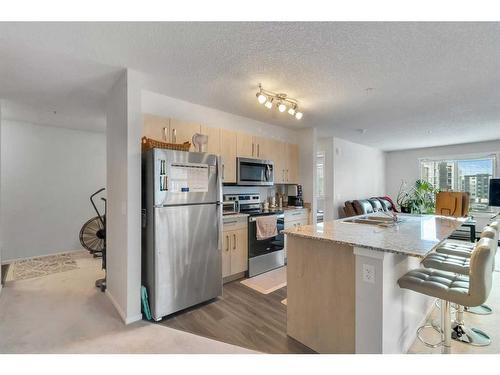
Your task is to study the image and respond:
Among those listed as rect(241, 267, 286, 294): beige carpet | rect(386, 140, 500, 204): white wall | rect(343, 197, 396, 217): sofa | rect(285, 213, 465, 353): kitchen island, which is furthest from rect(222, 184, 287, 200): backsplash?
rect(386, 140, 500, 204): white wall

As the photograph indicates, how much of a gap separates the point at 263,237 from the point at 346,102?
7.04ft

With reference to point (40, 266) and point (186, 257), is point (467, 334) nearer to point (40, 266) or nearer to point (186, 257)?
point (186, 257)

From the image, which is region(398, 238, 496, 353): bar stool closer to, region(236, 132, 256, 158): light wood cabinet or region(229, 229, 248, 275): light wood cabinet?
region(229, 229, 248, 275): light wood cabinet

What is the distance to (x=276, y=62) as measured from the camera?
213 centimetres

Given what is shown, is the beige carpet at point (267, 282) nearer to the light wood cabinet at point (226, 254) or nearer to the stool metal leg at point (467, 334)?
the light wood cabinet at point (226, 254)

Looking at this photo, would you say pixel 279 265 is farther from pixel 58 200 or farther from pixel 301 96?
pixel 58 200

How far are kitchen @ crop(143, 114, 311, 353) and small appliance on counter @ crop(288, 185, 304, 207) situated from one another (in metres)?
0.15

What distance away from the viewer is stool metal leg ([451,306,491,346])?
199 cm

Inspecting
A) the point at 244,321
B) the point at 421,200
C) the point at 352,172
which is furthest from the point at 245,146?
the point at 421,200

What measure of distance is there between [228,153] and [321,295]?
2.27m

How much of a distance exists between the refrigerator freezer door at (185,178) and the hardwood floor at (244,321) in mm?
1131

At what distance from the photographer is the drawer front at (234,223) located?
10.3 feet

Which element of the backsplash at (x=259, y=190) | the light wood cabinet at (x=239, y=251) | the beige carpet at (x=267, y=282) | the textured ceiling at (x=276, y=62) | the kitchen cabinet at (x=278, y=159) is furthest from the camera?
the kitchen cabinet at (x=278, y=159)

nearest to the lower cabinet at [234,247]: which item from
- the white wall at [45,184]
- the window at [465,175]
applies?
the white wall at [45,184]
